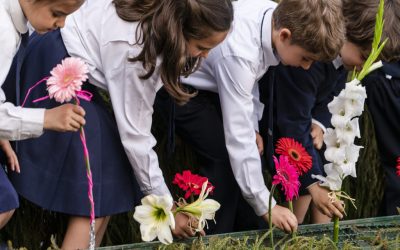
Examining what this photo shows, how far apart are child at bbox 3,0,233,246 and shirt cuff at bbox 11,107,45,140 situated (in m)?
0.29

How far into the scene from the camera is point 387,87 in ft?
12.0

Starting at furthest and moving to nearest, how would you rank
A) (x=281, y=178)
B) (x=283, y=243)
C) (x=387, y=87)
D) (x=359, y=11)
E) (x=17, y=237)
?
(x=387, y=87), (x=359, y=11), (x=17, y=237), (x=283, y=243), (x=281, y=178)

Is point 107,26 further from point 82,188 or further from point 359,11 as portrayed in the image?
point 359,11

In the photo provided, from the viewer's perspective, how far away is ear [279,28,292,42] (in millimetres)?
3025

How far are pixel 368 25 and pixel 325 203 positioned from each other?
2.84 ft

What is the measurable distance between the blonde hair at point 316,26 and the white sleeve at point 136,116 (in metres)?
0.60

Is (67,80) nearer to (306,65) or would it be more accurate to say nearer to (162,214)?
(162,214)

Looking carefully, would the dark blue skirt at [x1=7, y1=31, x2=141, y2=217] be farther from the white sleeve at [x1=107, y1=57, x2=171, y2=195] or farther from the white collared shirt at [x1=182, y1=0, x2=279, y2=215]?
the white collared shirt at [x1=182, y1=0, x2=279, y2=215]

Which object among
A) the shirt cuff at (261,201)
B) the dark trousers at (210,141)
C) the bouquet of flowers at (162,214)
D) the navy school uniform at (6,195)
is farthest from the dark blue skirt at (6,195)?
the shirt cuff at (261,201)

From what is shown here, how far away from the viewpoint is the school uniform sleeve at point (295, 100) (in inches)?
129

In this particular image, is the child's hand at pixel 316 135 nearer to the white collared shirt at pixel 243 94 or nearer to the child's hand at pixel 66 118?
the white collared shirt at pixel 243 94

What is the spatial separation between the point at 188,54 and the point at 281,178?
0.53 meters

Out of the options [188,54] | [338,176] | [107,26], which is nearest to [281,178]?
[338,176]

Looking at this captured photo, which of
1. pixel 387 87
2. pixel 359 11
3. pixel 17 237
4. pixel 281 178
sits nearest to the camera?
pixel 281 178
